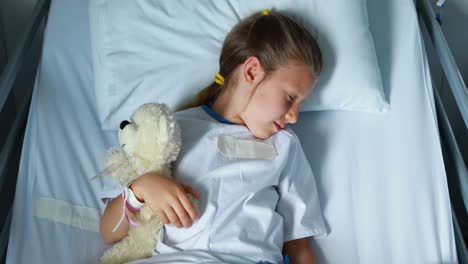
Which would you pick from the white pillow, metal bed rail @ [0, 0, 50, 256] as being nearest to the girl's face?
the white pillow

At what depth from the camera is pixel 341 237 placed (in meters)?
1.28

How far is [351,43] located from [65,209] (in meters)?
0.81

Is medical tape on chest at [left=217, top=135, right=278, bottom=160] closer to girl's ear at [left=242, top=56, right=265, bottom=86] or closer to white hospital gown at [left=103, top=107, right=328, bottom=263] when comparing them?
white hospital gown at [left=103, top=107, right=328, bottom=263]

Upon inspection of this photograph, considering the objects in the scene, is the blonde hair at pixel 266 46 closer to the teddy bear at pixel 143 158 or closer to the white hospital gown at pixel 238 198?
the white hospital gown at pixel 238 198

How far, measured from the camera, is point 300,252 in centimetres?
123

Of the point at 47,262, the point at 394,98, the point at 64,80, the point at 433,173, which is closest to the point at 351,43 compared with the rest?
the point at 394,98

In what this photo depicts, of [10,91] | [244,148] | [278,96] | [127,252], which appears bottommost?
[127,252]

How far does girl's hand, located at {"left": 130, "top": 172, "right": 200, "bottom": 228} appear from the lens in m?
1.05

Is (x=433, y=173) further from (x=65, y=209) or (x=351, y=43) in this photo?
(x=65, y=209)

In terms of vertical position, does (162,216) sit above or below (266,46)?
below

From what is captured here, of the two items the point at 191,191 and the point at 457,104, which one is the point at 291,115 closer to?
the point at 191,191

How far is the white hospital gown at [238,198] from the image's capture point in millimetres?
1119

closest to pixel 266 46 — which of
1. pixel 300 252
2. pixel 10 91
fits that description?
pixel 300 252

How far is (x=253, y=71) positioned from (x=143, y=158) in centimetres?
31
